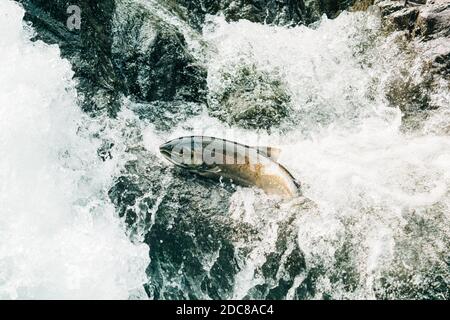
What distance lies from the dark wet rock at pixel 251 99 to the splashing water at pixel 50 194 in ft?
6.01

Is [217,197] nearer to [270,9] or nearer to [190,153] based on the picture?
[190,153]

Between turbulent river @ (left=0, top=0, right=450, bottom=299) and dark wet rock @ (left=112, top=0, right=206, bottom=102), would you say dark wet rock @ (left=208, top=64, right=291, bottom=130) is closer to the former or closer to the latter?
turbulent river @ (left=0, top=0, right=450, bottom=299)

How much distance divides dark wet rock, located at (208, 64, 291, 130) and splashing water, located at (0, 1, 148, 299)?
1833 millimetres

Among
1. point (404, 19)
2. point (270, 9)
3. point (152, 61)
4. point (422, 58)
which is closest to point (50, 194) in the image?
point (152, 61)

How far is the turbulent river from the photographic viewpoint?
520 cm

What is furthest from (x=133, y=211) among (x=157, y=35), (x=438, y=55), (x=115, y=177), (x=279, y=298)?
(x=438, y=55)

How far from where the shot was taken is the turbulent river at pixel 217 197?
5195 millimetres

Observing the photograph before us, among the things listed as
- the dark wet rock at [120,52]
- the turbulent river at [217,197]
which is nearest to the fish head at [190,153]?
the turbulent river at [217,197]

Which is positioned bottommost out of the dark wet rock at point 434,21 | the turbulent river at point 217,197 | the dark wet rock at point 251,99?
the turbulent river at point 217,197

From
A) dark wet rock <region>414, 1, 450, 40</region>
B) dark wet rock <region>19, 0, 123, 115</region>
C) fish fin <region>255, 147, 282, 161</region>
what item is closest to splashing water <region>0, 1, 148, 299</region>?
dark wet rock <region>19, 0, 123, 115</region>

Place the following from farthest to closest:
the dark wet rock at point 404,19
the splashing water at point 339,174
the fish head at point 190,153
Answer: the dark wet rock at point 404,19 < the fish head at point 190,153 < the splashing water at point 339,174

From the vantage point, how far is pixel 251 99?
22.5 feet

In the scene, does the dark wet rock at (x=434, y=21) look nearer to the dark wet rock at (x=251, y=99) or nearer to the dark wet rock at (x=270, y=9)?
the dark wet rock at (x=270, y=9)

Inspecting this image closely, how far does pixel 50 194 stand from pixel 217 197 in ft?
6.49
